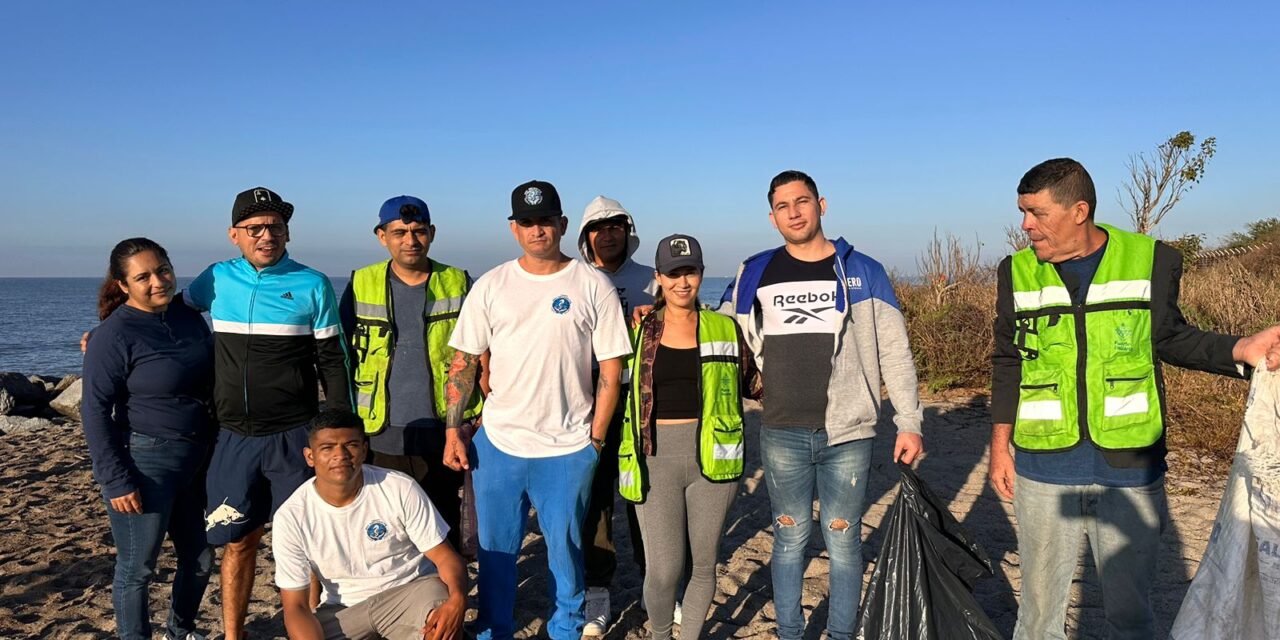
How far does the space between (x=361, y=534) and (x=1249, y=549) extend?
10.8 ft

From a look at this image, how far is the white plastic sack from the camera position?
2.41m

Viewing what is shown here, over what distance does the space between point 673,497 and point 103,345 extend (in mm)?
2632

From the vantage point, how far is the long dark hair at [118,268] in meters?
3.59

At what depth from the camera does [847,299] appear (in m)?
3.49

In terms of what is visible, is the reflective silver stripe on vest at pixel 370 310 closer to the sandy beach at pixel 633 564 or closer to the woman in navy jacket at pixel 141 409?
the woman in navy jacket at pixel 141 409

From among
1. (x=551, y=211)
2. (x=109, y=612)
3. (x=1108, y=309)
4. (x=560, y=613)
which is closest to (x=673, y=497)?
(x=560, y=613)

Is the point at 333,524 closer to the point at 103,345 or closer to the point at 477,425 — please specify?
the point at 477,425

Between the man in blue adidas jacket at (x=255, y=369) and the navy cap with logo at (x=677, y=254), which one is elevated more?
the navy cap with logo at (x=677, y=254)

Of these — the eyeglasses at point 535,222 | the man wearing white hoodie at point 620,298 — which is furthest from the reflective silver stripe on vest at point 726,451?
the eyeglasses at point 535,222

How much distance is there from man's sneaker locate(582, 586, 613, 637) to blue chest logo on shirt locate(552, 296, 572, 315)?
1.79m

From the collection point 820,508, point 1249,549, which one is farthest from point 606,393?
point 1249,549

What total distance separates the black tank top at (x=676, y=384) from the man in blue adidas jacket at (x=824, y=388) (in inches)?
13.6

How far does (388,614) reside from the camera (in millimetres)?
3498

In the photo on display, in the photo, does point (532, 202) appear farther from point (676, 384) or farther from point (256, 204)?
point (256, 204)
